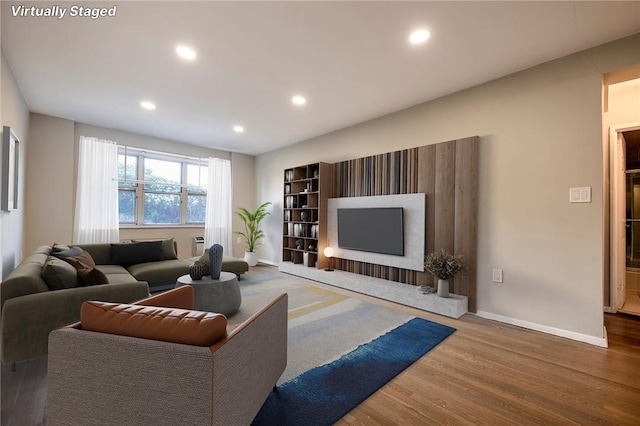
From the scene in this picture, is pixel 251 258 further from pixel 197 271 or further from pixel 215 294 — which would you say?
pixel 215 294

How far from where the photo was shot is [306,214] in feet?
17.6

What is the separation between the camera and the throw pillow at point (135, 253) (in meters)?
3.91

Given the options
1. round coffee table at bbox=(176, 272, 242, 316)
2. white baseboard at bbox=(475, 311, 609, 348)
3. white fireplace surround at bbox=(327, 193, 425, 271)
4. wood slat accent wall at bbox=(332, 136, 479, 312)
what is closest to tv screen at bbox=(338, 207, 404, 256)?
white fireplace surround at bbox=(327, 193, 425, 271)

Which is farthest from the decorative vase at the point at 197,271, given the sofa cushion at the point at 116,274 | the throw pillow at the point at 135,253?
the throw pillow at the point at 135,253

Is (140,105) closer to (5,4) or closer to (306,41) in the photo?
(5,4)

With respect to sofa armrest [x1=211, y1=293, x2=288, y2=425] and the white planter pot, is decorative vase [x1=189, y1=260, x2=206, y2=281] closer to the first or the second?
sofa armrest [x1=211, y1=293, x2=288, y2=425]

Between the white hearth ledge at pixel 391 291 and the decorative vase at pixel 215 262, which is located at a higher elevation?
the decorative vase at pixel 215 262

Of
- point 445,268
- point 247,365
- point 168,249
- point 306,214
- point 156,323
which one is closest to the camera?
point 156,323

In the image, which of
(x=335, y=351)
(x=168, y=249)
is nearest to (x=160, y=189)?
(x=168, y=249)

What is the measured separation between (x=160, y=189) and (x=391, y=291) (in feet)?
16.3

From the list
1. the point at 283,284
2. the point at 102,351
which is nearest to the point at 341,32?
the point at 102,351

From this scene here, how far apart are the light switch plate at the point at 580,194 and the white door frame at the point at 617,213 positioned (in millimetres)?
1340

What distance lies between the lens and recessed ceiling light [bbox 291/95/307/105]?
358cm

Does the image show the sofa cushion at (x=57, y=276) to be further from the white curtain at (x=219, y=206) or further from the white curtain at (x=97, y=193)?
the white curtain at (x=219, y=206)
